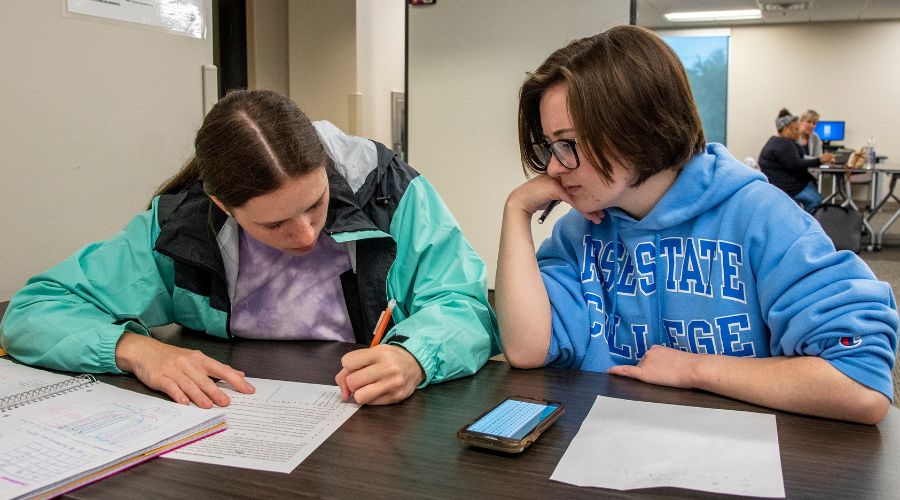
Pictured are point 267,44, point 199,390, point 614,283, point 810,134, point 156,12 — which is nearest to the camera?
point 199,390

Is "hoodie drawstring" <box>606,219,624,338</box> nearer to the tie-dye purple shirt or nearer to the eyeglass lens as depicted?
the eyeglass lens

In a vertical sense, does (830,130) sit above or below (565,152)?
above

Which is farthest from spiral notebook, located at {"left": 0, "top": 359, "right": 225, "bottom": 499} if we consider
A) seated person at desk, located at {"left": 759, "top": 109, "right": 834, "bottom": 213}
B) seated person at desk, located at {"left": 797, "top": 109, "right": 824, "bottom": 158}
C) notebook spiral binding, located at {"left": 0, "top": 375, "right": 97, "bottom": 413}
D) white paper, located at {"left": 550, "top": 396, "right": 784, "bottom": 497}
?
seated person at desk, located at {"left": 797, "top": 109, "right": 824, "bottom": 158}

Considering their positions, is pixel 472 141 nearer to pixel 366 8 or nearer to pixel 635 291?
pixel 366 8

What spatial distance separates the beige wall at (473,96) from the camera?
4.41 m

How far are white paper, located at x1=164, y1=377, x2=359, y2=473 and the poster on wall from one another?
1.23 m

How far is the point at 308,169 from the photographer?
1.20 m

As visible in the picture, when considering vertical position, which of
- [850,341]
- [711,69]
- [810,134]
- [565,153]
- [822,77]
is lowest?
[850,341]

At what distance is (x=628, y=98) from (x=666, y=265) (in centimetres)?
28

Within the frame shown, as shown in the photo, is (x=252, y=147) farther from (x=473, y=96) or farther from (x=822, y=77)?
(x=822, y=77)

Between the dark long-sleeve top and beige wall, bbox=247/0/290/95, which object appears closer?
beige wall, bbox=247/0/290/95

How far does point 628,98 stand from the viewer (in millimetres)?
1114

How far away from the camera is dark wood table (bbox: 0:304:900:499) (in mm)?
768

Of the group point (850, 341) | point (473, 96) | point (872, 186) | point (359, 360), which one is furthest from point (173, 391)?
point (872, 186)
